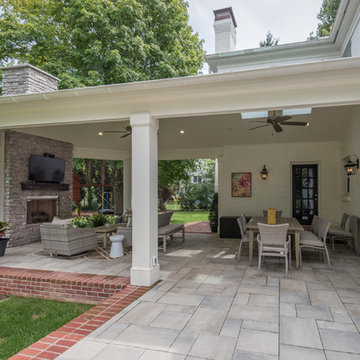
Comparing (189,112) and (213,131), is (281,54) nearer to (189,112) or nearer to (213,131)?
(213,131)

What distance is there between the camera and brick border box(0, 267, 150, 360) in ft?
7.38

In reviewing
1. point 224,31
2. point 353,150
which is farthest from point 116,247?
point 224,31

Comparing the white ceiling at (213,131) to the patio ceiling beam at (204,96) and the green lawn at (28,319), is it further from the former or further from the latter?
the green lawn at (28,319)

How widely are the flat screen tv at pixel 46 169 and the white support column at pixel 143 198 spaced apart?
4.02 meters

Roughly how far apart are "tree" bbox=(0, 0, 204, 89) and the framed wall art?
457 cm

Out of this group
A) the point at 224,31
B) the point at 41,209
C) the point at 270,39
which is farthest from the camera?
the point at 270,39

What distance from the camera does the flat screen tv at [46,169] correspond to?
682cm

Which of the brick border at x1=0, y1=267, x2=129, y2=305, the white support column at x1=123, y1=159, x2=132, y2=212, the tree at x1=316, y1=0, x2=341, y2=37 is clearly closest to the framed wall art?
the white support column at x1=123, y1=159, x2=132, y2=212

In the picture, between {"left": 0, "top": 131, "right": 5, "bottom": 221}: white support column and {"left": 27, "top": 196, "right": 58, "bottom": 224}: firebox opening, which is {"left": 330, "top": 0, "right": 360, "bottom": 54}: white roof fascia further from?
{"left": 27, "top": 196, "right": 58, "bottom": 224}: firebox opening

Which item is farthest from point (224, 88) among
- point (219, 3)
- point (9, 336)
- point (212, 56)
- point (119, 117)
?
point (219, 3)

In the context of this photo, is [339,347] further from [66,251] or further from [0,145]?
[0,145]

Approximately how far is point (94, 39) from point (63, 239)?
7.98m

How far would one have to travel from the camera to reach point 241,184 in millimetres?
8617

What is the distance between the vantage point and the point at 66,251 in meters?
5.29
